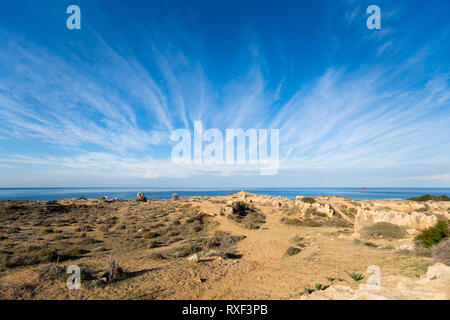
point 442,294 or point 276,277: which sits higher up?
point 442,294

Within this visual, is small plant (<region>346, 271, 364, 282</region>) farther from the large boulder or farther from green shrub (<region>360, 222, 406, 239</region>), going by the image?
the large boulder

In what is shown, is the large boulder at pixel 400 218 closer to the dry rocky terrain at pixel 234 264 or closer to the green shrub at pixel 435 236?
the dry rocky terrain at pixel 234 264

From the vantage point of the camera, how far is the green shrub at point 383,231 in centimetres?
1131

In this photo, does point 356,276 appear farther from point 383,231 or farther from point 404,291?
A: point 383,231

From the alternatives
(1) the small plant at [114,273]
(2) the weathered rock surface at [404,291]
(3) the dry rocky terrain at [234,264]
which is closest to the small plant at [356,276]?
(3) the dry rocky terrain at [234,264]

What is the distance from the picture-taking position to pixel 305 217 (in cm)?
2091

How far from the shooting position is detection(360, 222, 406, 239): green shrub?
37.1ft

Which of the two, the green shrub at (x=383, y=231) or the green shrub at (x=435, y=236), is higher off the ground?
the green shrub at (x=435, y=236)

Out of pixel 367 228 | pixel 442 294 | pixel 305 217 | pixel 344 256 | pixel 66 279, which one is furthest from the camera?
pixel 305 217

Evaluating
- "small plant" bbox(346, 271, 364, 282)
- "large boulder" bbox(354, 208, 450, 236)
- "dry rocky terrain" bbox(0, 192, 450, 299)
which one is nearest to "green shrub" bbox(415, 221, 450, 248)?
"dry rocky terrain" bbox(0, 192, 450, 299)
